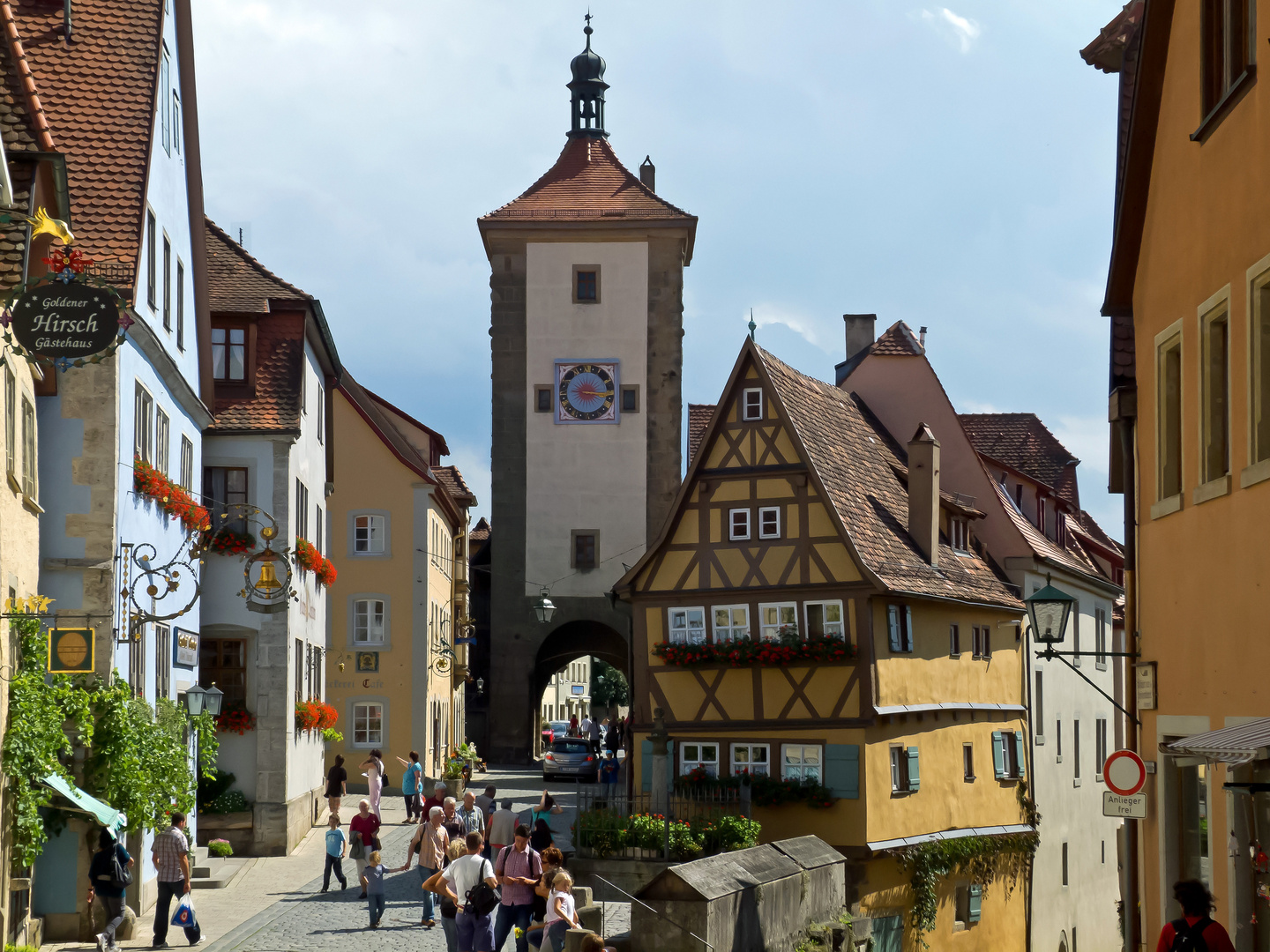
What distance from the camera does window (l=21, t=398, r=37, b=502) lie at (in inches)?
634

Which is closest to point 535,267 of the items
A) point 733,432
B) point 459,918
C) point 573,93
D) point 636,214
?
point 636,214

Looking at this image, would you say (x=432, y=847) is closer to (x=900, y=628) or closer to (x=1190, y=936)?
(x=900, y=628)

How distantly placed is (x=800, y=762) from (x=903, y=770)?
1.86 m

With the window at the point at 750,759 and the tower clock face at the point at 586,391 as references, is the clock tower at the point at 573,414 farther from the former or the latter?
the window at the point at 750,759

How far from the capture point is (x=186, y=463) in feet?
77.5

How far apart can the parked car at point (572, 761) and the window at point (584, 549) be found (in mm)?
5157

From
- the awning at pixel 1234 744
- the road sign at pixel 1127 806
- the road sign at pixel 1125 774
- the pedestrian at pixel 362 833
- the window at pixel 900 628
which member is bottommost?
the pedestrian at pixel 362 833

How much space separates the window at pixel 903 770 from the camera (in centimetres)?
2714

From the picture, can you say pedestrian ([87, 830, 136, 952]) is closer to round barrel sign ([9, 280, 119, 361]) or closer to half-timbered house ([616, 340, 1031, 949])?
round barrel sign ([9, 280, 119, 361])

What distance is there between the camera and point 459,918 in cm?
1571

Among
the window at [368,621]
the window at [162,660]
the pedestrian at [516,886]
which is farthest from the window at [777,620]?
the window at [368,621]

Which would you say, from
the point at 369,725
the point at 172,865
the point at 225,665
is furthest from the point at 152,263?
the point at 369,725

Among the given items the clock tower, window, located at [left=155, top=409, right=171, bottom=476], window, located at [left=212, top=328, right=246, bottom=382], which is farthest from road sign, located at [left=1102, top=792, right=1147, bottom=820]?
the clock tower

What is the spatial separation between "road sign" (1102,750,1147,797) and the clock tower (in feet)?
119
